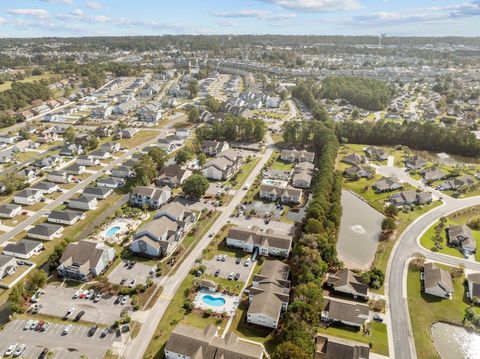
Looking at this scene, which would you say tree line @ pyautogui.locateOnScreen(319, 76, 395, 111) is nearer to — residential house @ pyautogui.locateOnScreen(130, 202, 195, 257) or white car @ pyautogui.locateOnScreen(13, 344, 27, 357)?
residential house @ pyautogui.locateOnScreen(130, 202, 195, 257)

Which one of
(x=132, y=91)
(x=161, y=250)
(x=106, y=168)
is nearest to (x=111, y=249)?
(x=161, y=250)

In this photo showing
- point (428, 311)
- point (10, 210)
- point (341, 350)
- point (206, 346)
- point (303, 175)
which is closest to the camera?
point (206, 346)

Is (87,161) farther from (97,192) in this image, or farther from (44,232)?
(44,232)

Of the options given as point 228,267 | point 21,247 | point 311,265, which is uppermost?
point 311,265

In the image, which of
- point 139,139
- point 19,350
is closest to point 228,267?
point 19,350

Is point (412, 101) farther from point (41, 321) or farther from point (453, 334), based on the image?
point (41, 321)

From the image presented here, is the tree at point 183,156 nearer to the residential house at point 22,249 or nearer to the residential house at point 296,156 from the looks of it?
the residential house at point 296,156

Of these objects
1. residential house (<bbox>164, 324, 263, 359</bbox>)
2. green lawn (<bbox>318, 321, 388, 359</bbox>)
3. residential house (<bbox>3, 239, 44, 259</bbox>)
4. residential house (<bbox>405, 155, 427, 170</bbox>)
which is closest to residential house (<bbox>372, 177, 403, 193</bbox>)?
residential house (<bbox>405, 155, 427, 170</bbox>)
